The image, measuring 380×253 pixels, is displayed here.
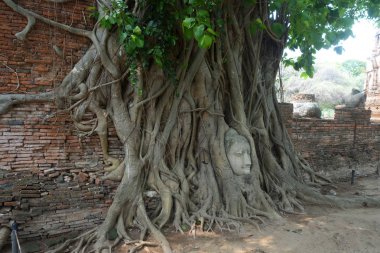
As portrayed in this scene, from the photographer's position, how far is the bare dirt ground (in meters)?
3.62

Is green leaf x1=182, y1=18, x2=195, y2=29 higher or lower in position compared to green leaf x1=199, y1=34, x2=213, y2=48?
higher

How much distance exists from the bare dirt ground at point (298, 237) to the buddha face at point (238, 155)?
84 centimetres

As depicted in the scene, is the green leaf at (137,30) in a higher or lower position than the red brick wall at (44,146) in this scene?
higher

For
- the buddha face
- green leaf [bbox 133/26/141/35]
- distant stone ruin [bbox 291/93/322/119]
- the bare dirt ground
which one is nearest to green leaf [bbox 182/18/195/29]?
green leaf [bbox 133/26/141/35]

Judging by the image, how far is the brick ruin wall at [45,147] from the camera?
155 inches

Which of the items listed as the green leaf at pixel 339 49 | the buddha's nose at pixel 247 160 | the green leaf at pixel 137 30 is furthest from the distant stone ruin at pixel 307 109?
the green leaf at pixel 137 30

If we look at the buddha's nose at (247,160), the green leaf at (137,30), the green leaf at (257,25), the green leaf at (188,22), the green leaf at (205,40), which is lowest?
the buddha's nose at (247,160)

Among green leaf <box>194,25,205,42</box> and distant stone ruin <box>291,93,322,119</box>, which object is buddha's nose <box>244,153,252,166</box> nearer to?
green leaf <box>194,25,205,42</box>

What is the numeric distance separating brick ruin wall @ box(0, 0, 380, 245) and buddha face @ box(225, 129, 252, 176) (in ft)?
5.18

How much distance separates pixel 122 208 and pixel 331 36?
12.0 ft

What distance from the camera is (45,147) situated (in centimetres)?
412

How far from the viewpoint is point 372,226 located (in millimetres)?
4164

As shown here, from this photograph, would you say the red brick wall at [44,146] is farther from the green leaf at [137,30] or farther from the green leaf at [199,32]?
the green leaf at [199,32]

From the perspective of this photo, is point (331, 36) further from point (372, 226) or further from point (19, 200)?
point (19, 200)
